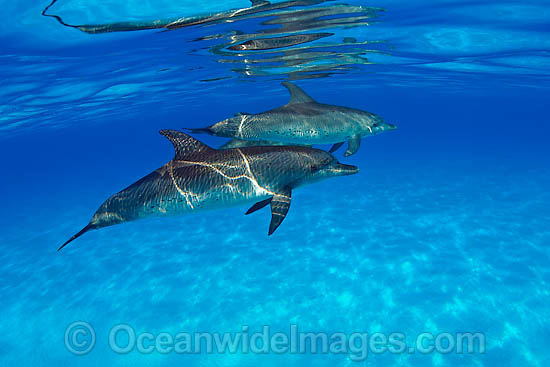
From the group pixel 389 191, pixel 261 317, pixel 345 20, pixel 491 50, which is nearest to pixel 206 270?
pixel 261 317

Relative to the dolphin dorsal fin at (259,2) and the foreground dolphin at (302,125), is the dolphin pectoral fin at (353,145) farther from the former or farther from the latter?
the dolphin dorsal fin at (259,2)

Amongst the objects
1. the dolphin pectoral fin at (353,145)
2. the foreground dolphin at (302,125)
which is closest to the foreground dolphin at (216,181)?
the foreground dolphin at (302,125)

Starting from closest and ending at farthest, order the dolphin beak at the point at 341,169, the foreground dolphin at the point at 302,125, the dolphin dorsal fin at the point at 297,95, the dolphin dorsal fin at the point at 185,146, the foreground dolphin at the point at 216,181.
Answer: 1. the foreground dolphin at the point at 216,181
2. the dolphin dorsal fin at the point at 185,146
3. the dolphin beak at the point at 341,169
4. the foreground dolphin at the point at 302,125
5. the dolphin dorsal fin at the point at 297,95

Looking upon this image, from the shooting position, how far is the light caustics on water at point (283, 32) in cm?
891

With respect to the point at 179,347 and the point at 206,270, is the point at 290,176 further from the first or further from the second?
the point at 206,270

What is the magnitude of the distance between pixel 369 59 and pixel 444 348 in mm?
14693

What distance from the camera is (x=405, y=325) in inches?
335

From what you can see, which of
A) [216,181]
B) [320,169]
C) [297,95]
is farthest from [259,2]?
[216,181]

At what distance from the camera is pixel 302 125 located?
718cm

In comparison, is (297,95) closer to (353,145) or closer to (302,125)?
(302,125)

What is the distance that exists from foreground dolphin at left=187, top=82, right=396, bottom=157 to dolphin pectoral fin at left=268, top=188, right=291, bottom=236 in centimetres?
200

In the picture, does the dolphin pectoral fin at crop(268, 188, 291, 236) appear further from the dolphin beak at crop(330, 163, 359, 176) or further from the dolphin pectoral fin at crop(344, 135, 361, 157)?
the dolphin pectoral fin at crop(344, 135, 361, 157)

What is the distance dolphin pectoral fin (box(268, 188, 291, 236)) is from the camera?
4.62 m

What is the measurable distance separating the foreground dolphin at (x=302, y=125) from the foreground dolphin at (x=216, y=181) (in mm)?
1205
